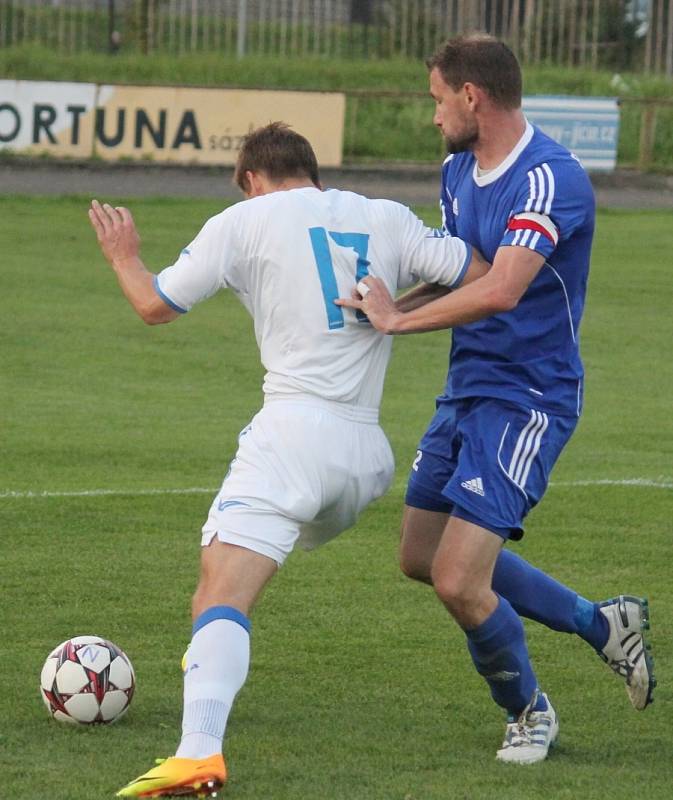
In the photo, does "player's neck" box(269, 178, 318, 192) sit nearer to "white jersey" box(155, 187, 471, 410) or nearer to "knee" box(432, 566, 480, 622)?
"white jersey" box(155, 187, 471, 410)

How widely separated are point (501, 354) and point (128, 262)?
3.81 feet

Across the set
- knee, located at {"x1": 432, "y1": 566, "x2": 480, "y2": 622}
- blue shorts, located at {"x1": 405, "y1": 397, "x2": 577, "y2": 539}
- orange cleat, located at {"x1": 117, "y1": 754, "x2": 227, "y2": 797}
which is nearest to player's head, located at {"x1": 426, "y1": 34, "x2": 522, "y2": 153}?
blue shorts, located at {"x1": 405, "y1": 397, "x2": 577, "y2": 539}

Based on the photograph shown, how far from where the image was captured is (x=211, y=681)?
4.47 meters

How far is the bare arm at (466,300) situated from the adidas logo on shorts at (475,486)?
478mm

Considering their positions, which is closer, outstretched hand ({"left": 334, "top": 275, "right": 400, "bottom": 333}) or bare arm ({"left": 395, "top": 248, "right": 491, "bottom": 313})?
outstretched hand ({"left": 334, "top": 275, "right": 400, "bottom": 333})

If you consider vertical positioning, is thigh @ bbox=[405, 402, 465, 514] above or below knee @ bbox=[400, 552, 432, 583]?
above

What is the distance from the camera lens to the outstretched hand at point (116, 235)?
16.3ft

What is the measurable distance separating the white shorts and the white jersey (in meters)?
0.08

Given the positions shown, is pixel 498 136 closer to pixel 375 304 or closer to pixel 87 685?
pixel 375 304

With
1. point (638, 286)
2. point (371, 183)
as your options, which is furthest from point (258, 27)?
point (638, 286)

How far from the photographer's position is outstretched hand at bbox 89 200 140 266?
4.97 meters

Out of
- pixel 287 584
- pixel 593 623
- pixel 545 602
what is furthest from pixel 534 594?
pixel 287 584

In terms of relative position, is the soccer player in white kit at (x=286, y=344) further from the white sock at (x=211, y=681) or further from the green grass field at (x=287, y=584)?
the green grass field at (x=287, y=584)

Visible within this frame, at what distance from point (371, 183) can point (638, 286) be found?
249 inches
